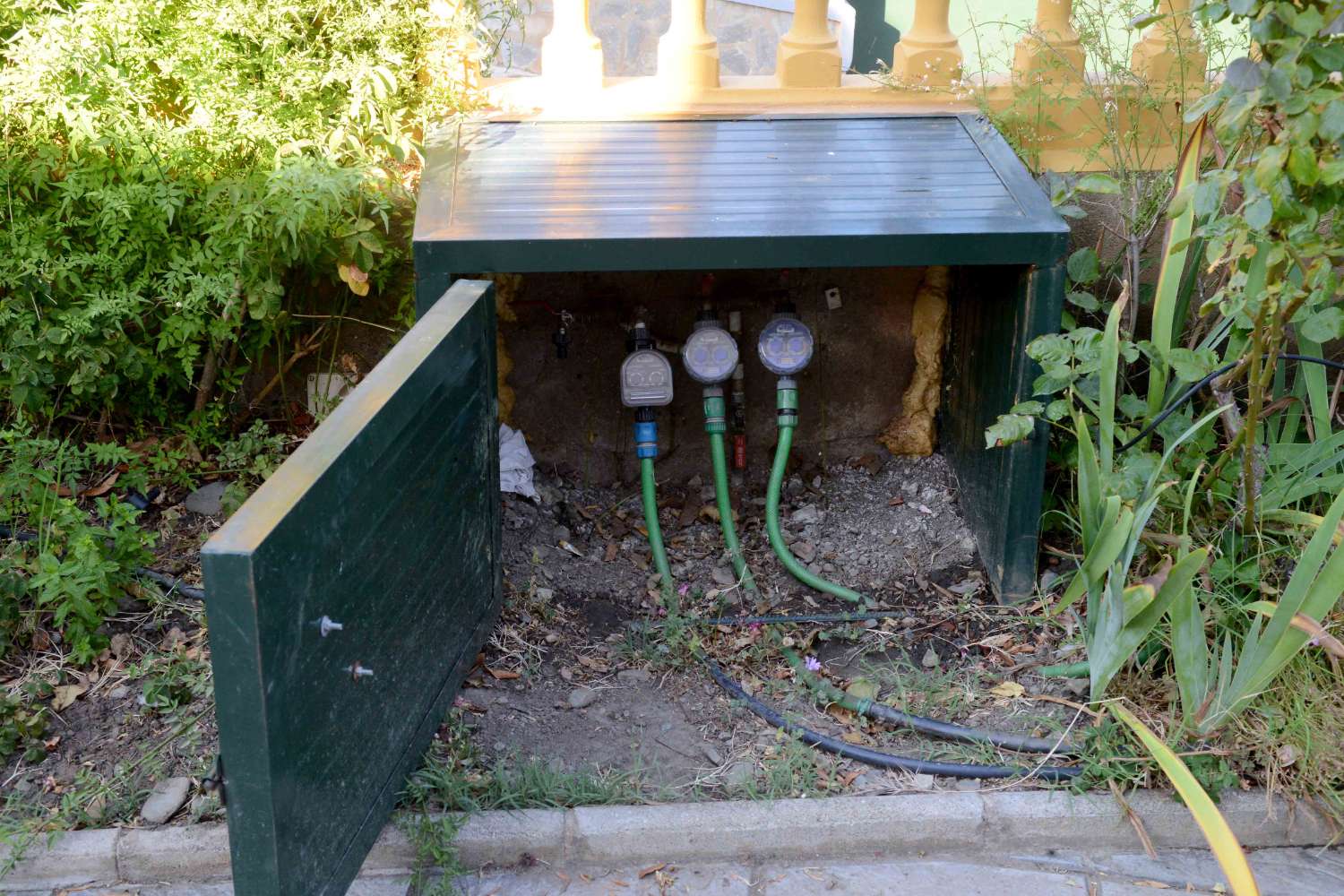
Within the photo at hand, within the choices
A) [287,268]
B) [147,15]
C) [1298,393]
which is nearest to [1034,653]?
[1298,393]

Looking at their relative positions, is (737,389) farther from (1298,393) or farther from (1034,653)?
(1298,393)

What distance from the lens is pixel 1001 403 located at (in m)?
3.52

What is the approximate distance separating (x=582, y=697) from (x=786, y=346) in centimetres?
126

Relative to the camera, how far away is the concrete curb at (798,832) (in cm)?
276

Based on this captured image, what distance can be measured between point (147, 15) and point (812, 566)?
8.48ft

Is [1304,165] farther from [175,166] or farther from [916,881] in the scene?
[175,166]

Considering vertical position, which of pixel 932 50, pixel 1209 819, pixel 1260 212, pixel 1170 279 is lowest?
pixel 1209 819

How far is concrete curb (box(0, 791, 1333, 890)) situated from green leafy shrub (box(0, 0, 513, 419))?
147 centimetres

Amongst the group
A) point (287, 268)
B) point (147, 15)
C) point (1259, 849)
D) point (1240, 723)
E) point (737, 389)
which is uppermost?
point (147, 15)

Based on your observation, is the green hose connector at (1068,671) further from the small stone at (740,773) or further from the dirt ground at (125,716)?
the dirt ground at (125,716)

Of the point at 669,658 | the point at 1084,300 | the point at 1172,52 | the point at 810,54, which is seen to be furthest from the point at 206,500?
the point at 1172,52

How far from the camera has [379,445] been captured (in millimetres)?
2363

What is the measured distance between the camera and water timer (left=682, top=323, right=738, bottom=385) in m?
3.82

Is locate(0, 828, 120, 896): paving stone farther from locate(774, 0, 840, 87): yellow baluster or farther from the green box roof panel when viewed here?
locate(774, 0, 840, 87): yellow baluster
